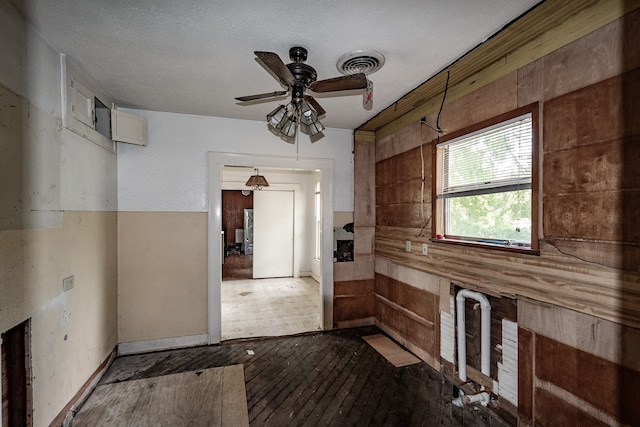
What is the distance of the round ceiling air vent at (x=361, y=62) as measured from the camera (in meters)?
2.12

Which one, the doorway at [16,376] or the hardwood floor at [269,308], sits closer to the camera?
the doorway at [16,376]

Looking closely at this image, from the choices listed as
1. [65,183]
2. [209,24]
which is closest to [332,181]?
[209,24]

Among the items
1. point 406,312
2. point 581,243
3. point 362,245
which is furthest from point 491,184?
point 362,245

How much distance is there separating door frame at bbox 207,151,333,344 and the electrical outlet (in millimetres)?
1355

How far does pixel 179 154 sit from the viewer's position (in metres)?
3.38

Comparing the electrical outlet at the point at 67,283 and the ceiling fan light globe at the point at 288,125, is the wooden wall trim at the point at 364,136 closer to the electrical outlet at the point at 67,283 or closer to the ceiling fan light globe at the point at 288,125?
the ceiling fan light globe at the point at 288,125

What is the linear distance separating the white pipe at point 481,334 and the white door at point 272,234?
475 centimetres

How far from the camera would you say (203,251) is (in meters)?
3.45

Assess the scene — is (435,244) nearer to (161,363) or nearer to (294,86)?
(294,86)

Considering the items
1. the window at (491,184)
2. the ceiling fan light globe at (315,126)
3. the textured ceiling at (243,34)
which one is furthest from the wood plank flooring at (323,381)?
the textured ceiling at (243,34)

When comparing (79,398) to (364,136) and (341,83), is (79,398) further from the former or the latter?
(364,136)

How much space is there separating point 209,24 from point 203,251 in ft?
7.95

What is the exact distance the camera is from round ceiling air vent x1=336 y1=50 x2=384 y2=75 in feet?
6.97

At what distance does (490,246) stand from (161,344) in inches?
139
